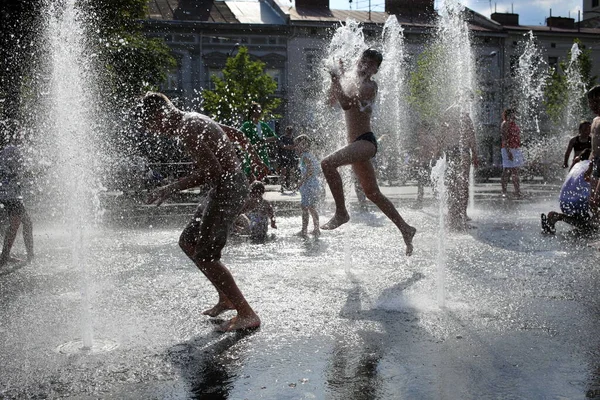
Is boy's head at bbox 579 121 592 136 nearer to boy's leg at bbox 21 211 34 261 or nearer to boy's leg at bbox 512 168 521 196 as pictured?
boy's leg at bbox 512 168 521 196

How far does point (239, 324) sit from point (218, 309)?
0.40 metres

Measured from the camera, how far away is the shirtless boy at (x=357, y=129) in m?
5.88

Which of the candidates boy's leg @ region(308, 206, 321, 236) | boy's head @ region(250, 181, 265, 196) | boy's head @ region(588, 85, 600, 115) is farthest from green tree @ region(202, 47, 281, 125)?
boy's head @ region(250, 181, 265, 196)

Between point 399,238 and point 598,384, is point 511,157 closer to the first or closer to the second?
point 399,238

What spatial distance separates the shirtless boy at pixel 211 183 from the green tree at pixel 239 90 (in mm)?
35438

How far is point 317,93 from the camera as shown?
4659 cm

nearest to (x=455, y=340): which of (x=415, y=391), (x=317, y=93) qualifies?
(x=415, y=391)

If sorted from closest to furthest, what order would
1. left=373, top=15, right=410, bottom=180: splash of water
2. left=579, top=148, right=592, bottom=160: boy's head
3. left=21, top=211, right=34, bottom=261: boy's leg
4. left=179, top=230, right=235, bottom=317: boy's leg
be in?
left=179, top=230, right=235, bottom=317: boy's leg → left=21, top=211, right=34, bottom=261: boy's leg → left=579, top=148, right=592, bottom=160: boy's head → left=373, top=15, right=410, bottom=180: splash of water

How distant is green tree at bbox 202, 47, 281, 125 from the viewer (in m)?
39.7

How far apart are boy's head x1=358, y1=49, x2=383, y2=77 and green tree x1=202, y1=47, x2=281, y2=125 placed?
33716 millimetres

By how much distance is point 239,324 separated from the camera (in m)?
4.05

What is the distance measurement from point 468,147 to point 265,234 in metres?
2.89

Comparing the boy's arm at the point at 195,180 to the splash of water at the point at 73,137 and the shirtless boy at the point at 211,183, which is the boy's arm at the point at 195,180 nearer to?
the shirtless boy at the point at 211,183

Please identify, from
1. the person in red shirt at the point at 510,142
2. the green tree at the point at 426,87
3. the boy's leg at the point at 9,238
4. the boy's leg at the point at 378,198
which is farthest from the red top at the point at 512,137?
the green tree at the point at 426,87
